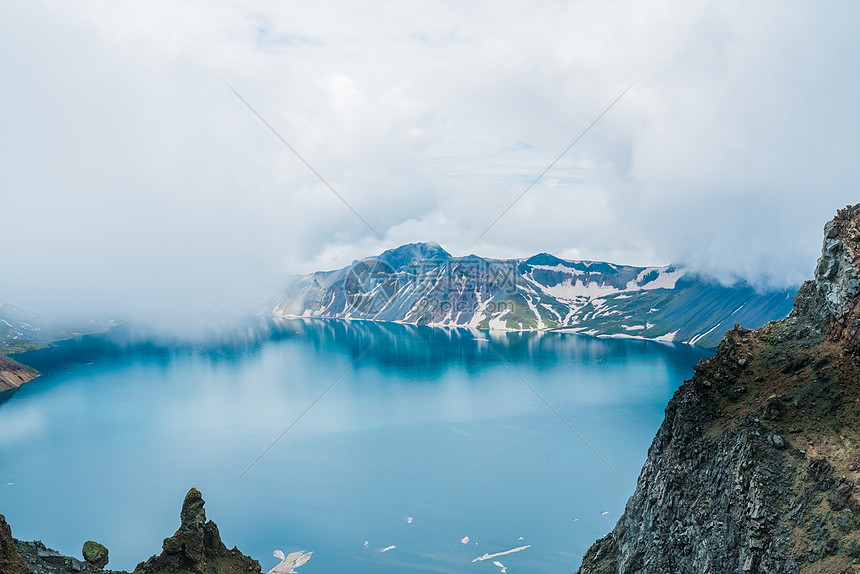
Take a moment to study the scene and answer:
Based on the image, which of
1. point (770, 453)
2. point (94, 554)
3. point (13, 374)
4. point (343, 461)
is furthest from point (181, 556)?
point (13, 374)

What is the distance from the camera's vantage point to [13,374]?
14175 cm

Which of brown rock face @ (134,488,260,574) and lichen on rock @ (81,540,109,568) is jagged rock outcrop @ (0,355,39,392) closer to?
brown rock face @ (134,488,260,574)

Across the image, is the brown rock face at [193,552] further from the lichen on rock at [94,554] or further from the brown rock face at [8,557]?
the brown rock face at [8,557]

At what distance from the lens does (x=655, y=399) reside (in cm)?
11569

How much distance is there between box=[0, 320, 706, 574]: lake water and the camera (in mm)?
56125

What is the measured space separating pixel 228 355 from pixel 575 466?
14845 cm

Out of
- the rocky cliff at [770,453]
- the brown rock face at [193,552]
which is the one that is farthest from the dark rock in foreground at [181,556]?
the rocky cliff at [770,453]

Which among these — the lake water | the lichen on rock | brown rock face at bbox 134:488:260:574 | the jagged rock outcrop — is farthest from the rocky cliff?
the jagged rock outcrop

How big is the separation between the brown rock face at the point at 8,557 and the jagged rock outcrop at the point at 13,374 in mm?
139302

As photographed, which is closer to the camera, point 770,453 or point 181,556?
point 770,453

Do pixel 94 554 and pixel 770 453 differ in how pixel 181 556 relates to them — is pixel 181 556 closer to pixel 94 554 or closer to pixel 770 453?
pixel 94 554

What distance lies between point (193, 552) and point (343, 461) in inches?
1819

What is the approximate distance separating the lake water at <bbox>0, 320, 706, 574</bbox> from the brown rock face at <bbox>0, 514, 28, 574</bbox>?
1295 inches

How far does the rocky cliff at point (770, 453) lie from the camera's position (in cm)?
1902
